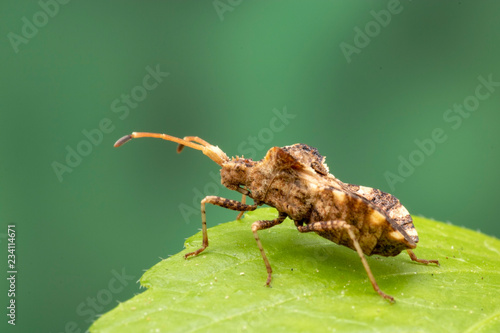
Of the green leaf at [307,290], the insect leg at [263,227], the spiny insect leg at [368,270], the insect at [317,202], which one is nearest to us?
the green leaf at [307,290]

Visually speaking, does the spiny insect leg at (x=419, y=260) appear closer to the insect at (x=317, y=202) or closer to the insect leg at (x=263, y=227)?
the insect at (x=317, y=202)

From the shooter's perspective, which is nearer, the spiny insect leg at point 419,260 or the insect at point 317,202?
the insect at point 317,202

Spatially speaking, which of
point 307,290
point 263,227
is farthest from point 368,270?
point 263,227

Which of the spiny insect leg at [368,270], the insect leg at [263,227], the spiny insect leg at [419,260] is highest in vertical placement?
the insect leg at [263,227]

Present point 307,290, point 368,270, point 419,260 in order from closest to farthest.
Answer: point 307,290, point 368,270, point 419,260

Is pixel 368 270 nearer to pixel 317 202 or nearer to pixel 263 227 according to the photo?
pixel 317 202

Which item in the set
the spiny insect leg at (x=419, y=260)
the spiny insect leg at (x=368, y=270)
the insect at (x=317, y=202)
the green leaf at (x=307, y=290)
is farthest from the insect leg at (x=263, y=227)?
the spiny insect leg at (x=419, y=260)

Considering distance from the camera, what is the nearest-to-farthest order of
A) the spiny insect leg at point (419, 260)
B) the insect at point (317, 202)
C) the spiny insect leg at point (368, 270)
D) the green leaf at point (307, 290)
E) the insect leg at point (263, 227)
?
the green leaf at point (307, 290) → the spiny insect leg at point (368, 270) → the insect leg at point (263, 227) → the insect at point (317, 202) → the spiny insect leg at point (419, 260)

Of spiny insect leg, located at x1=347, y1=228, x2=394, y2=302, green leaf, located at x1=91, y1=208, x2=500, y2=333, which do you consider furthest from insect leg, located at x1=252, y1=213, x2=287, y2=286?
spiny insect leg, located at x1=347, y1=228, x2=394, y2=302
